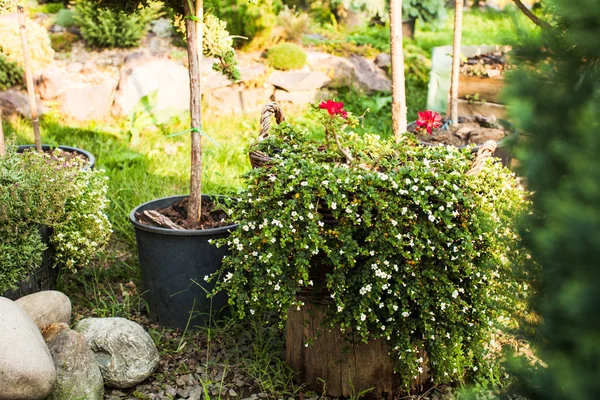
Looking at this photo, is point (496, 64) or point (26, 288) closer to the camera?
point (26, 288)

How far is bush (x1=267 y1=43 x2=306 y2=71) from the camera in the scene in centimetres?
715

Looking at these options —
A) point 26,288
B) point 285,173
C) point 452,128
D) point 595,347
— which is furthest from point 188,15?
point 595,347

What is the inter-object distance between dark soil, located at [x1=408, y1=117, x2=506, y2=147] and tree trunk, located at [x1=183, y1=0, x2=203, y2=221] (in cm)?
203

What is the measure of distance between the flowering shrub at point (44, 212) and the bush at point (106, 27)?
3642 millimetres

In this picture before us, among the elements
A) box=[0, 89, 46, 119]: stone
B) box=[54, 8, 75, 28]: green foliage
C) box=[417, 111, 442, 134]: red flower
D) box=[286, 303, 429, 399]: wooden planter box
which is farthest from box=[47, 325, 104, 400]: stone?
box=[54, 8, 75, 28]: green foliage

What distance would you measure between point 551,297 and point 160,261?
2.62 metres

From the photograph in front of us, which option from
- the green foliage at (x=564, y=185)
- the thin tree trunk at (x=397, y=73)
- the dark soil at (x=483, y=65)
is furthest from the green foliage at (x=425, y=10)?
the green foliage at (x=564, y=185)

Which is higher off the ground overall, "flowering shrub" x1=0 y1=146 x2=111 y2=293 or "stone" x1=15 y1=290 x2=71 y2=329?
"flowering shrub" x1=0 y1=146 x2=111 y2=293

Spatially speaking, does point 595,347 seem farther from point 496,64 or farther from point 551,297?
point 496,64

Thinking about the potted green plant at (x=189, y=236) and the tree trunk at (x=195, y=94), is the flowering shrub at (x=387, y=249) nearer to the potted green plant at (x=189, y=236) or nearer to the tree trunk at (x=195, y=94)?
the potted green plant at (x=189, y=236)

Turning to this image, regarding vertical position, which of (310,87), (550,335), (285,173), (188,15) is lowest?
(310,87)

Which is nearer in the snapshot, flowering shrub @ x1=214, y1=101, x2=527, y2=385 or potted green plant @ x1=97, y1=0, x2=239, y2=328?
flowering shrub @ x1=214, y1=101, x2=527, y2=385

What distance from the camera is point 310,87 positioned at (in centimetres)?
713

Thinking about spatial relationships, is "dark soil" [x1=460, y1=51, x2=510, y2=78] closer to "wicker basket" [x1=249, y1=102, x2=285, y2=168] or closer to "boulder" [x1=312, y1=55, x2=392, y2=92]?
"boulder" [x1=312, y1=55, x2=392, y2=92]
